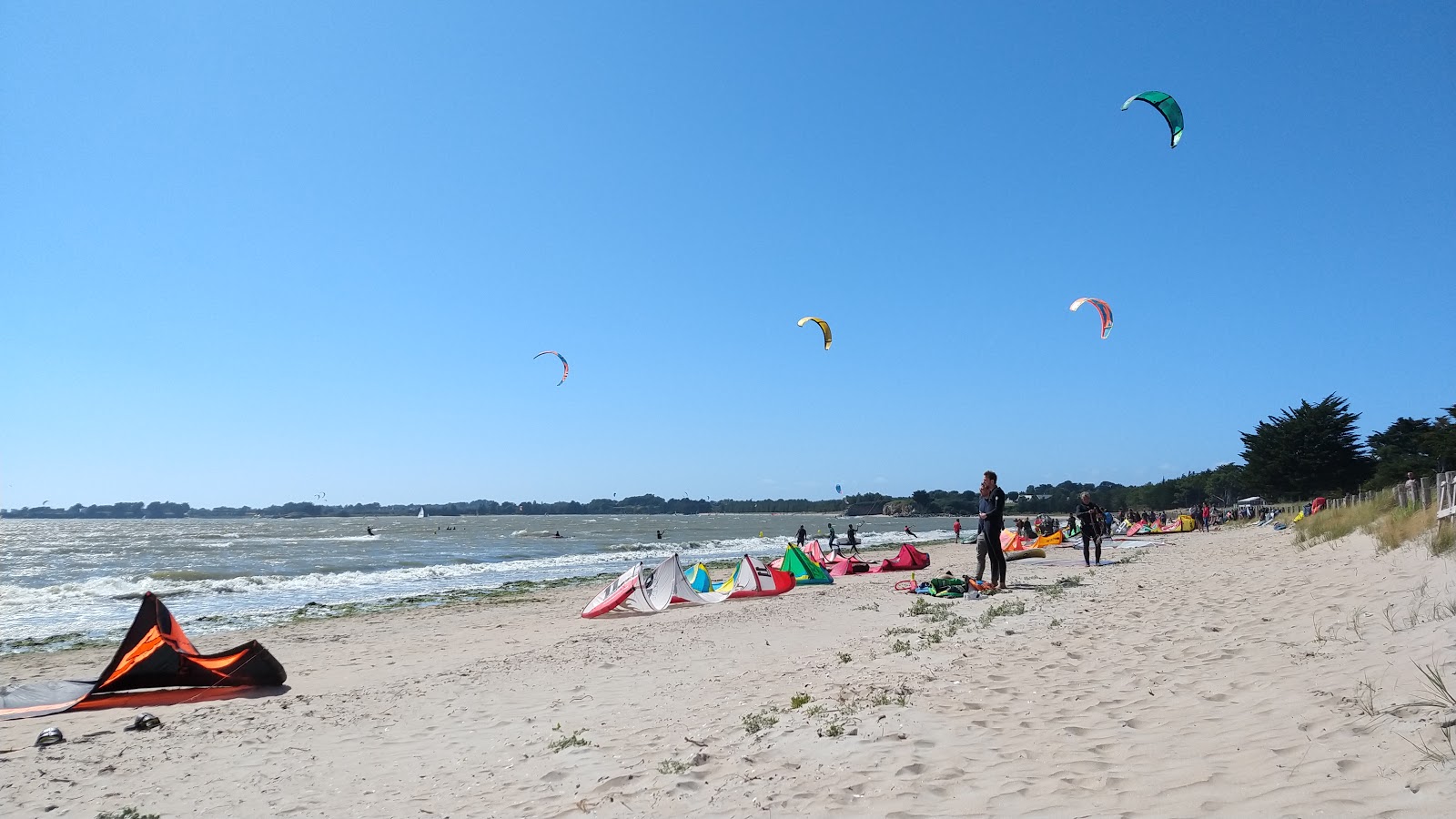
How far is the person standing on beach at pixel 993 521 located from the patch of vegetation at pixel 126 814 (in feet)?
32.0

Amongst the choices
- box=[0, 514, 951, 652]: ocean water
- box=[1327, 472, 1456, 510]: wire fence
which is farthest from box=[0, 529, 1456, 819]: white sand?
box=[0, 514, 951, 652]: ocean water

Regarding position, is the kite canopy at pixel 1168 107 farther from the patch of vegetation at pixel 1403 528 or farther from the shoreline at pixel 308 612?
the shoreline at pixel 308 612

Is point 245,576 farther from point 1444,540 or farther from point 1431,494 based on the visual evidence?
point 1431,494

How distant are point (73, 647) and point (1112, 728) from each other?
613 inches

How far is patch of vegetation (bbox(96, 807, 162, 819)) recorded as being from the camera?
4.45 meters

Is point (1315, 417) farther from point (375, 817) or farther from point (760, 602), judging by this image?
point (375, 817)

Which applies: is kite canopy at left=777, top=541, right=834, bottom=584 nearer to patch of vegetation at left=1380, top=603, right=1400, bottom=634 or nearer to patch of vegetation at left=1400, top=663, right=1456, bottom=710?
patch of vegetation at left=1380, top=603, right=1400, bottom=634

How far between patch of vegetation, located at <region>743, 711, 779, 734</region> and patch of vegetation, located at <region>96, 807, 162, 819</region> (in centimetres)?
337

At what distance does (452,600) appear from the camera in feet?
63.1

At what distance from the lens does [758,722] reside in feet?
16.4

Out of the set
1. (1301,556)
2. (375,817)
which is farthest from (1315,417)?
(375,817)

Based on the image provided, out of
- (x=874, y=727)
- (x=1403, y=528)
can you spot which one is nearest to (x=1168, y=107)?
(x=1403, y=528)

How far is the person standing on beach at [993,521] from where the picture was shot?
37.5 ft

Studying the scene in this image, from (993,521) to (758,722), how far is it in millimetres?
7396
